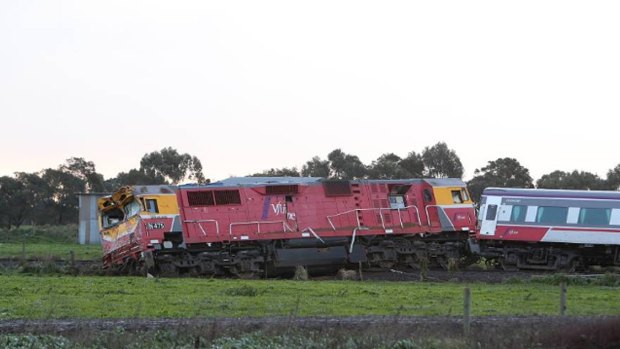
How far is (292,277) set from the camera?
33.0 metres

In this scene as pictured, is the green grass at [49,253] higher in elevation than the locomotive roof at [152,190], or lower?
lower

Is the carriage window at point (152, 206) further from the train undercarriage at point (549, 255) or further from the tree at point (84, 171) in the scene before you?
the tree at point (84, 171)

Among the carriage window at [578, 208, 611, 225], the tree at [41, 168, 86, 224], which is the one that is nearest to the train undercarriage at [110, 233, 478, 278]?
the carriage window at [578, 208, 611, 225]

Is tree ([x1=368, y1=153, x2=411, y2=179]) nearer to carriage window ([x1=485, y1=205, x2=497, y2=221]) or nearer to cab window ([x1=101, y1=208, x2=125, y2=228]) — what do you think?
carriage window ([x1=485, y1=205, x2=497, y2=221])

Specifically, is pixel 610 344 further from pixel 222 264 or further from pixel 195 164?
pixel 195 164

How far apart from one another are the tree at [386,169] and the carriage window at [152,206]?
2154 inches

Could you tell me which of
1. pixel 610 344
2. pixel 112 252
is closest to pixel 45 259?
pixel 112 252

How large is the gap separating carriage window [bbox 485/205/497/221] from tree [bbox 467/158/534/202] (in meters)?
51.8

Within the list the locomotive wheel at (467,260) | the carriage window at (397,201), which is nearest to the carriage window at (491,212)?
the locomotive wheel at (467,260)

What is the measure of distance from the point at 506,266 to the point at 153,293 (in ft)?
62.9

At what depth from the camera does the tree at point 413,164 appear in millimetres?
91875

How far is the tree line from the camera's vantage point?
88.6 meters

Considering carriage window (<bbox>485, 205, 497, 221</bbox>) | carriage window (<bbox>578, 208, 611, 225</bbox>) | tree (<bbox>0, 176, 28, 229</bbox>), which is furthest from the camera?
tree (<bbox>0, 176, 28, 229</bbox>)

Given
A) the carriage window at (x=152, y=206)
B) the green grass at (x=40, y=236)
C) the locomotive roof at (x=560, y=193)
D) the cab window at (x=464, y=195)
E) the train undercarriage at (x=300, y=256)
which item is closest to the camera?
the carriage window at (x=152, y=206)
